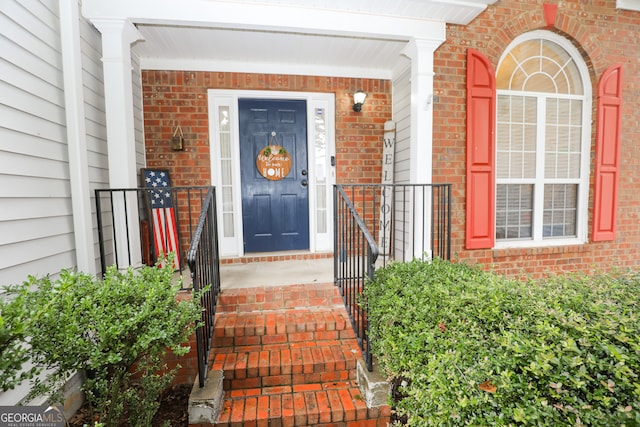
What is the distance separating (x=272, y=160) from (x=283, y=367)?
7.93ft

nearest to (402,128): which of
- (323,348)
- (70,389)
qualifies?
(323,348)

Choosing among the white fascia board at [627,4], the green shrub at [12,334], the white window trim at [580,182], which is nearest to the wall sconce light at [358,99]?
the white window trim at [580,182]

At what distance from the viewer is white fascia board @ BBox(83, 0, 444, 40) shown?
2.49 meters

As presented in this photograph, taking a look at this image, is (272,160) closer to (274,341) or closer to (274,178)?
(274,178)

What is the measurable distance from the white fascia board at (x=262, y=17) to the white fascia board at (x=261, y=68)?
2.82 ft

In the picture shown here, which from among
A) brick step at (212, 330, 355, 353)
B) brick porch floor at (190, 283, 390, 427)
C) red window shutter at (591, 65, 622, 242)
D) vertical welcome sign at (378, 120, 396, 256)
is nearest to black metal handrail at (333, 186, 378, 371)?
brick porch floor at (190, 283, 390, 427)

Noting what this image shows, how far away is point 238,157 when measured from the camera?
371 cm

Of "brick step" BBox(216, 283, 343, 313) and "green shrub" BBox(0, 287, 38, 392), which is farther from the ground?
"green shrub" BBox(0, 287, 38, 392)

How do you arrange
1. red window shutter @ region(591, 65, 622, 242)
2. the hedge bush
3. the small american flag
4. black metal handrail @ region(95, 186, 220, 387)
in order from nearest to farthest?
the hedge bush → black metal handrail @ region(95, 186, 220, 387) → the small american flag → red window shutter @ region(591, 65, 622, 242)

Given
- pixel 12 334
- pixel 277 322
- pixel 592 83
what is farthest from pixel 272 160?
pixel 592 83

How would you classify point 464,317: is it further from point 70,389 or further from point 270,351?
point 70,389

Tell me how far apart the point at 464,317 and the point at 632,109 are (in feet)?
13.5

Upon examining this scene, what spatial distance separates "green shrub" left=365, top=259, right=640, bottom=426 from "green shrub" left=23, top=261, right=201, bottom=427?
3.60 feet

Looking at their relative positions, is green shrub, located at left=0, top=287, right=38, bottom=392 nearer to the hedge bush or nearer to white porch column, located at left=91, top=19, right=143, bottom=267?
the hedge bush
